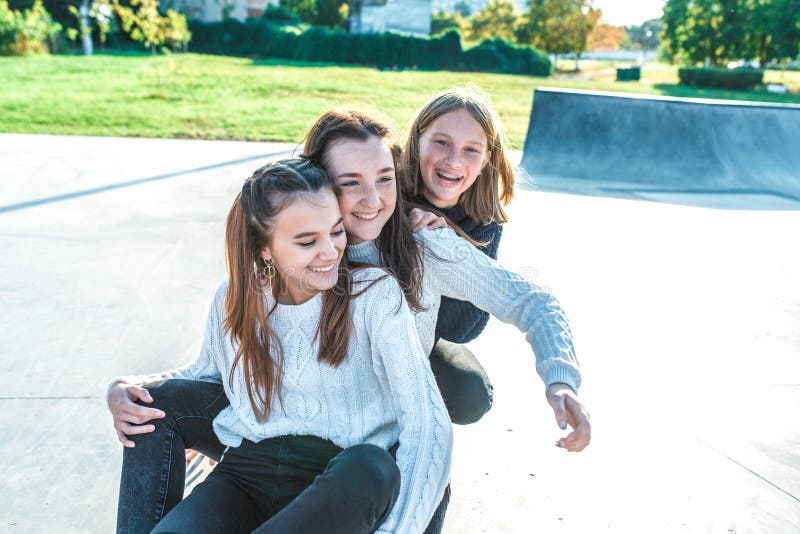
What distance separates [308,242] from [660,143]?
7.06 m

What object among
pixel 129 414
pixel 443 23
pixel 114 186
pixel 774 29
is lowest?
pixel 443 23

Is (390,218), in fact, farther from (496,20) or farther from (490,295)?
(496,20)

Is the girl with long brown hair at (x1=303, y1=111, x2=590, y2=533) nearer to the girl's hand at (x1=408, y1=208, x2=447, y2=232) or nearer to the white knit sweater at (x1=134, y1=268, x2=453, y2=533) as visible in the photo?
the girl's hand at (x1=408, y1=208, x2=447, y2=232)

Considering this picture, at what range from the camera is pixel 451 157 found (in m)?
2.19

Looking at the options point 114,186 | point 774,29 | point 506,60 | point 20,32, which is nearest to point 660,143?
point 114,186

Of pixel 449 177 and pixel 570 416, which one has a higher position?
pixel 449 177

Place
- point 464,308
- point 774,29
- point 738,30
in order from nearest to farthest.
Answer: point 464,308
point 774,29
point 738,30

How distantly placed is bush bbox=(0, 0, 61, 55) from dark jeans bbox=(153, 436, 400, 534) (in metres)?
24.4

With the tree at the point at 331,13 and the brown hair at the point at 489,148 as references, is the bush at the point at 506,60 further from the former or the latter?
the brown hair at the point at 489,148

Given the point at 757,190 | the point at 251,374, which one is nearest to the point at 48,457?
the point at 251,374

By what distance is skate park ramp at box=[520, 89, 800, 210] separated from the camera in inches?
295

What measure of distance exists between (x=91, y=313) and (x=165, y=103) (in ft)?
33.9

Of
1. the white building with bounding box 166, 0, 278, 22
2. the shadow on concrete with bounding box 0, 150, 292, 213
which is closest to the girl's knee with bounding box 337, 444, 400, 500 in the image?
the shadow on concrete with bounding box 0, 150, 292, 213

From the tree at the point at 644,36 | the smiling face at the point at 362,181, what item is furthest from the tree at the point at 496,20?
the tree at the point at 644,36
